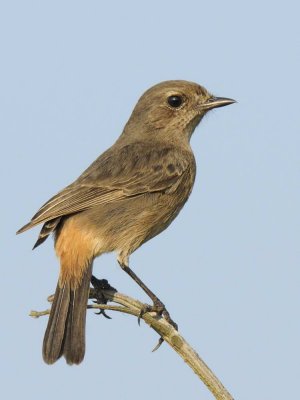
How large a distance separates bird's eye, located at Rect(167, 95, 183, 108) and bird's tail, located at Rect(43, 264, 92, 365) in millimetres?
2805

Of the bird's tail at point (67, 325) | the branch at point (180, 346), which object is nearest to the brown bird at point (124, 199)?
the bird's tail at point (67, 325)

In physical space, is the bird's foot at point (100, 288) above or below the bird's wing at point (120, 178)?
below

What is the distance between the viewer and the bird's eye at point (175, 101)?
841 cm

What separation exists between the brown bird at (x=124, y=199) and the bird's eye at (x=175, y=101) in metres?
0.01

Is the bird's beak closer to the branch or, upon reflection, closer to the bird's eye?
the bird's eye

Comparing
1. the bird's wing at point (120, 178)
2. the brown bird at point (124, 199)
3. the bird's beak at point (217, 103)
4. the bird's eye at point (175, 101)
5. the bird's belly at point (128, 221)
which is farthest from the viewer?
the bird's eye at point (175, 101)

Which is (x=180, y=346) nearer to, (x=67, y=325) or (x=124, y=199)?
(x=67, y=325)

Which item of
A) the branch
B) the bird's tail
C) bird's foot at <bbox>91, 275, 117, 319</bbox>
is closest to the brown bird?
the bird's tail

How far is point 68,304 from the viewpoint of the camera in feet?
20.3

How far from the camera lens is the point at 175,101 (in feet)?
27.6

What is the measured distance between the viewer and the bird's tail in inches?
234

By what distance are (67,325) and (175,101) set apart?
10.9 feet

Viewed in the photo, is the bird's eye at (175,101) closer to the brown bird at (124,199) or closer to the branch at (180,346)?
the brown bird at (124,199)

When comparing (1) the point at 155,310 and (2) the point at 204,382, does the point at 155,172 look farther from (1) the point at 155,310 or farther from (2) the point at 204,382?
(2) the point at 204,382
